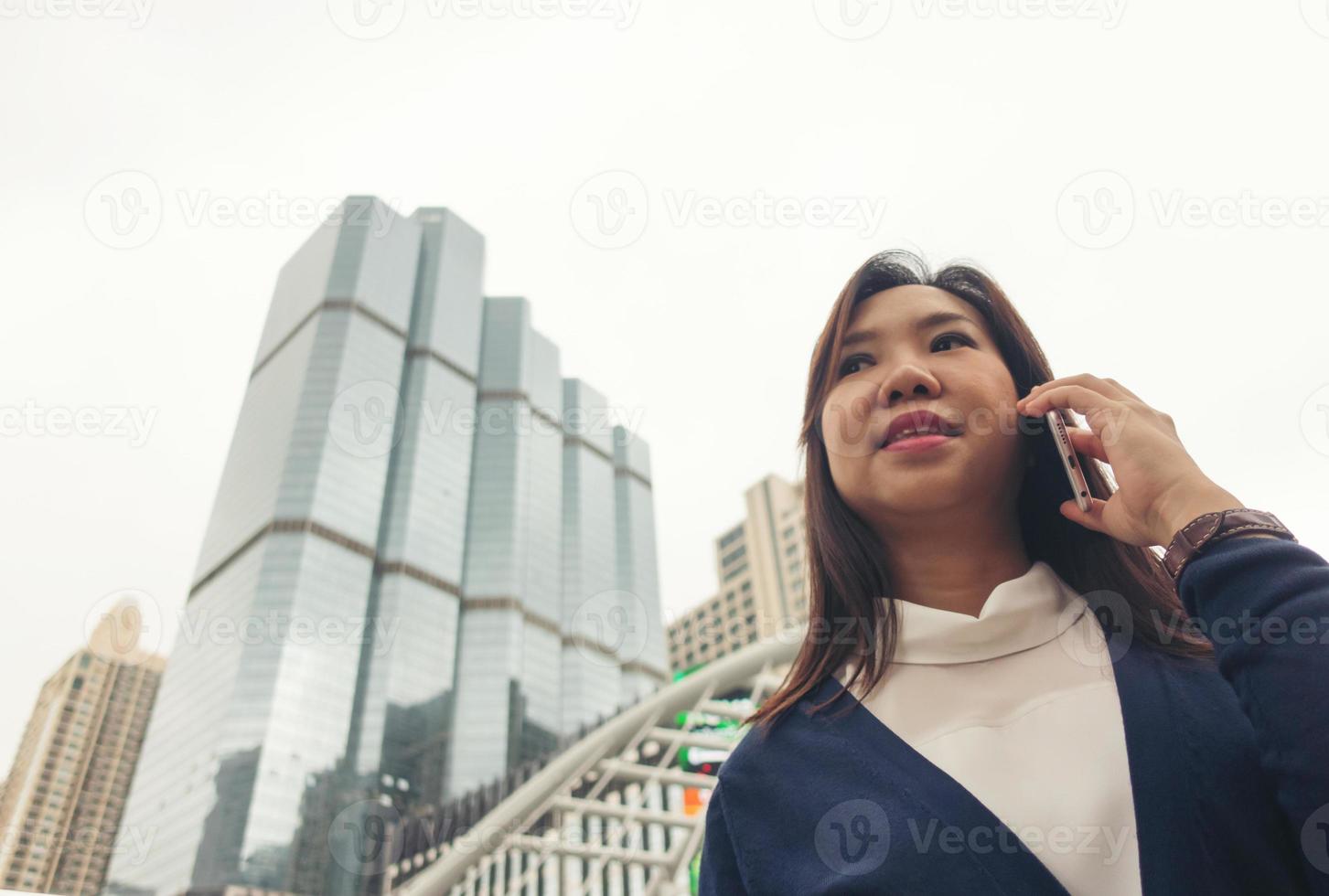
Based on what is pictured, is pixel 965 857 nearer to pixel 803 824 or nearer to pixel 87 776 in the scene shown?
pixel 803 824

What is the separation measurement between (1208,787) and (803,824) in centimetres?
57

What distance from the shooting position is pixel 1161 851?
111 centimetres

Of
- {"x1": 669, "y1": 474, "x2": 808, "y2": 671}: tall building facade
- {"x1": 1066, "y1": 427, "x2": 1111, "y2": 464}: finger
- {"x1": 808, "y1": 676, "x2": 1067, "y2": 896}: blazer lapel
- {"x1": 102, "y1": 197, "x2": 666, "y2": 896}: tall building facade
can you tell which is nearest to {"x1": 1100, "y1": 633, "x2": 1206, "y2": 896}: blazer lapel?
{"x1": 808, "y1": 676, "x2": 1067, "y2": 896}: blazer lapel

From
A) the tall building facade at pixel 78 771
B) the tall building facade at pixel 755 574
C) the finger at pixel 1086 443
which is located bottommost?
the finger at pixel 1086 443

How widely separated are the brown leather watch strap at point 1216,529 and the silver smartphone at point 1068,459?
0.28 m

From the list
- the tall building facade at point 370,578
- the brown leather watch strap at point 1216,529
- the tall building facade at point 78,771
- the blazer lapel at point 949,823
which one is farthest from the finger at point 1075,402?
the tall building facade at point 370,578

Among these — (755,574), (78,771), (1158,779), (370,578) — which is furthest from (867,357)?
(370,578)

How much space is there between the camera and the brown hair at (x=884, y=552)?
156 centimetres

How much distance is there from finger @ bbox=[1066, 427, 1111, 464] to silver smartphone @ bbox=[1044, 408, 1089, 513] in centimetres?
1

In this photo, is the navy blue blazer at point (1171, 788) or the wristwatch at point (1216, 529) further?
the wristwatch at point (1216, 529)

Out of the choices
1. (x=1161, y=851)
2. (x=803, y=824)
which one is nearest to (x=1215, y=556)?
(x=1161, y=851)

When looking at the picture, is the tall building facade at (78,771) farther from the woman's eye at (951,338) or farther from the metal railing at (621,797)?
the woman's eye at (951,338)

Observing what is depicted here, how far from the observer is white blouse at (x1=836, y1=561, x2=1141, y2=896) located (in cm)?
118

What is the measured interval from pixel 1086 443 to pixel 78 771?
271 ft
